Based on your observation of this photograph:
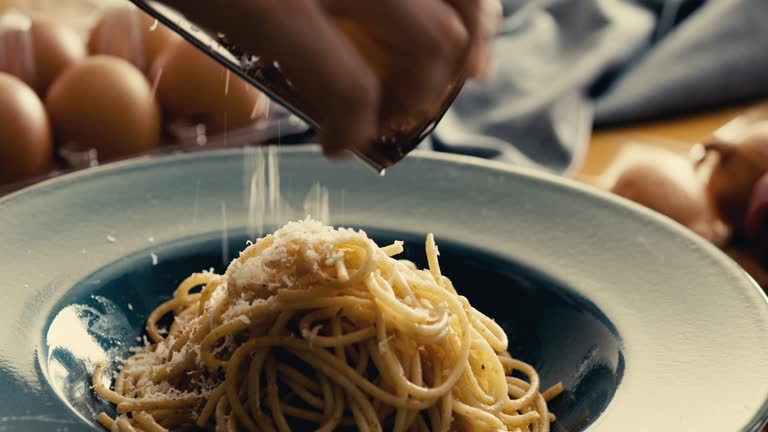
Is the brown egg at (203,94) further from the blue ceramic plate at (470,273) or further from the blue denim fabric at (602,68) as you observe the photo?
the blue denim fabric at (602,68)

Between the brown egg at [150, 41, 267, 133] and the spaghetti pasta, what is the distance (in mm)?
734

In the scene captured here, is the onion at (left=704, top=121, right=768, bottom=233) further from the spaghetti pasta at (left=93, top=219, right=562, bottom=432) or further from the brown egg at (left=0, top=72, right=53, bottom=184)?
the brown egg at (left=0, top=72, right=53, bottom=184)

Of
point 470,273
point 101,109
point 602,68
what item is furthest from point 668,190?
point 101,109

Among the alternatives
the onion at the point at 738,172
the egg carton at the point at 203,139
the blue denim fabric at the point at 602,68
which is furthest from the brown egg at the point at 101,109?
the onion at the point at 738,172

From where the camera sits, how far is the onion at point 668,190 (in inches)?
63.6

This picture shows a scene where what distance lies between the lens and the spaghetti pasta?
3.29 ft

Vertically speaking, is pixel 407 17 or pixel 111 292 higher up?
pixel 407 17

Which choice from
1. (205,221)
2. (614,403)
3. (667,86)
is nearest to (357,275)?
(614,403)

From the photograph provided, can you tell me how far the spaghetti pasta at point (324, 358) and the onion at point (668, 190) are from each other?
0.64 m

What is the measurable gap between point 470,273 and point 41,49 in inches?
39.6

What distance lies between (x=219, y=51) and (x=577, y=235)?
2.35 feet

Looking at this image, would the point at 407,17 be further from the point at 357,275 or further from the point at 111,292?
the point at 111,292

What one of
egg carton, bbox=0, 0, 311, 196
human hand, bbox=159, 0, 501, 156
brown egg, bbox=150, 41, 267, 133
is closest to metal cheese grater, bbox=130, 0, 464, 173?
human hand, bbox=159, 0, 501, 156

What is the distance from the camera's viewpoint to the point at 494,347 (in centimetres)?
114
